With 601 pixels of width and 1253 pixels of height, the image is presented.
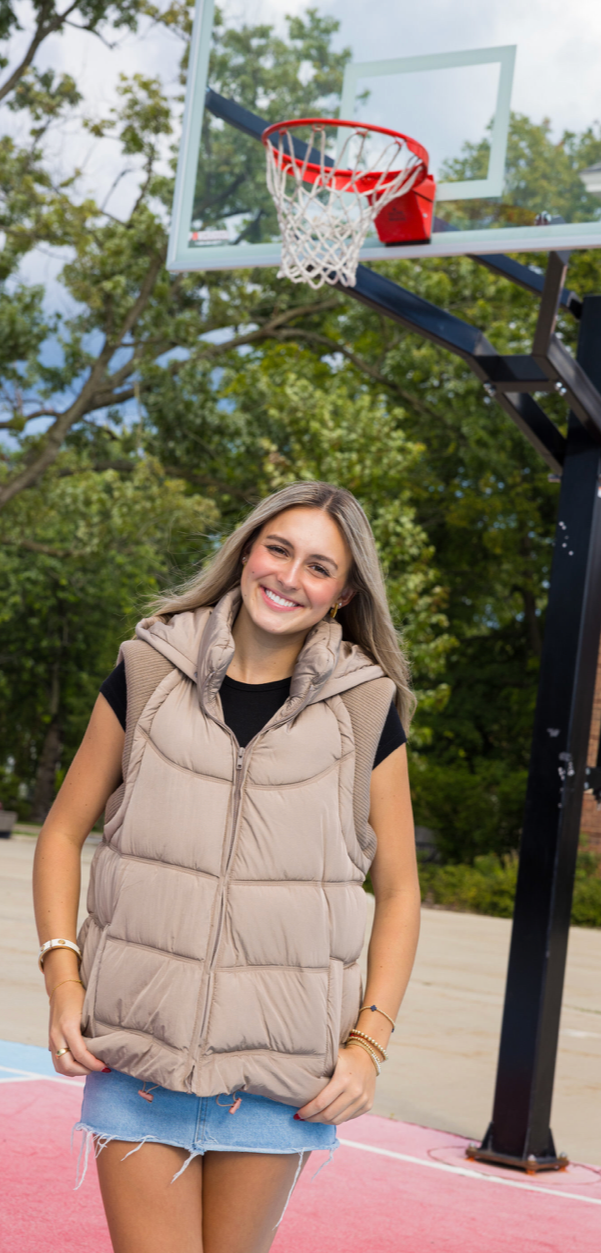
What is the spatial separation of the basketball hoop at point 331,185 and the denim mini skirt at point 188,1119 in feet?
14.9

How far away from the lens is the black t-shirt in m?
2.24

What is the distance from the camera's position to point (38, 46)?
18531 millimetres

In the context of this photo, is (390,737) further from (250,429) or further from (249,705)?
(250,429)

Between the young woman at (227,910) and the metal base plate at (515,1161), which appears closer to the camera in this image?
the young woman at (227,910)

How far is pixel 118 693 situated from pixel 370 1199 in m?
3.33

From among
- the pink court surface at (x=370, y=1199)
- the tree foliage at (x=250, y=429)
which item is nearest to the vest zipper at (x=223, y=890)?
the pink court surface at (x=370, y=1199)

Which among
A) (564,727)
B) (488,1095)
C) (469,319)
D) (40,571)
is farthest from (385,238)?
(40,571)

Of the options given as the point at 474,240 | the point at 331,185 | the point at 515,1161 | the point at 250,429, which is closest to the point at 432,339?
the point at 474,240

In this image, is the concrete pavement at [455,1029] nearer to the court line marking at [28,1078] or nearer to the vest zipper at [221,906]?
the court line marking at [28,1078]

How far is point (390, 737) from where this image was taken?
90.7 inches

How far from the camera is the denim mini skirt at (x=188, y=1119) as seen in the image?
2.06 m

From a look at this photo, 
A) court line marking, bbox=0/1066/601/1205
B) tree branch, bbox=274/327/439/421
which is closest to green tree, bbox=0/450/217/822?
tree branch, bbox=274/327/439/421

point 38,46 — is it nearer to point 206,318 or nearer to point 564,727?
point 206,318

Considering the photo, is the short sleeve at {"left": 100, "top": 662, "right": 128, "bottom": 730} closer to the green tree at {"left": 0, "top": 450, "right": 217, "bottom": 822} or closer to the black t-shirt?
the black t-shirt
